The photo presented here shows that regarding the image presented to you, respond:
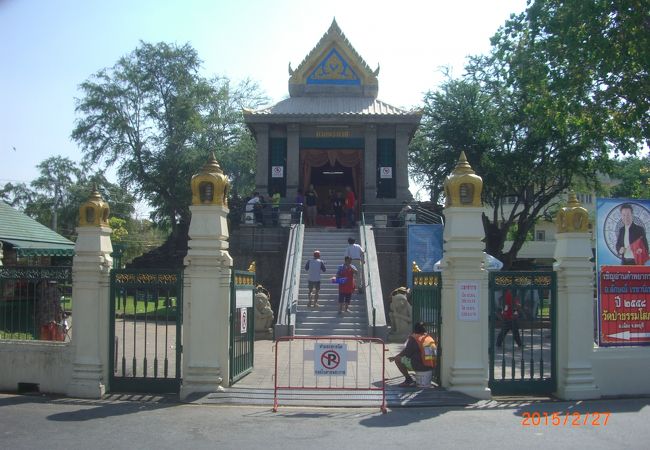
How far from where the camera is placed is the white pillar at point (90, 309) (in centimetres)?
1159

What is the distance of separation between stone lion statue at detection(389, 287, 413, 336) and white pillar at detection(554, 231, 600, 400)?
7669mm

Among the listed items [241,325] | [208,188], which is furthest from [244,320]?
[208,188]

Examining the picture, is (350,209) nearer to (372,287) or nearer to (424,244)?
(424,244)

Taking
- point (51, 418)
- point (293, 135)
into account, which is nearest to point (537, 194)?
point (293, 135)

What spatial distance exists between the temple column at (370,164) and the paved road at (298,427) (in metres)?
19.3

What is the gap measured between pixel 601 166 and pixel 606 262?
21607 mm

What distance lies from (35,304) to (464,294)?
7507 mm

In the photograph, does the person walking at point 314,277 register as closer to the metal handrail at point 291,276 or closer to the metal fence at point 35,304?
the metal handrail at point 291,276

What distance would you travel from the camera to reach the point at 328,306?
20.4 m

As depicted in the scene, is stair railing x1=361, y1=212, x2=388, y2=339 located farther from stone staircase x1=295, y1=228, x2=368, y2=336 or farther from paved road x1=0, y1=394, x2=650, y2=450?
paved road x1=0, y1=394, x2=650, y2=450

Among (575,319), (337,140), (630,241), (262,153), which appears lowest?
(575,319)

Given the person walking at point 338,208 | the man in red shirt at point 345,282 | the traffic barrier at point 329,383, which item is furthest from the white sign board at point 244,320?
the person walking at point 338,208

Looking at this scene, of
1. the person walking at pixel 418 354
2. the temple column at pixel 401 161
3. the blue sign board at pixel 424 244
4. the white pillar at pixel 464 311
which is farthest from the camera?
the temple column at pixel 401 161

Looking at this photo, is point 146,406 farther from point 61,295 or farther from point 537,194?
point 537,194
